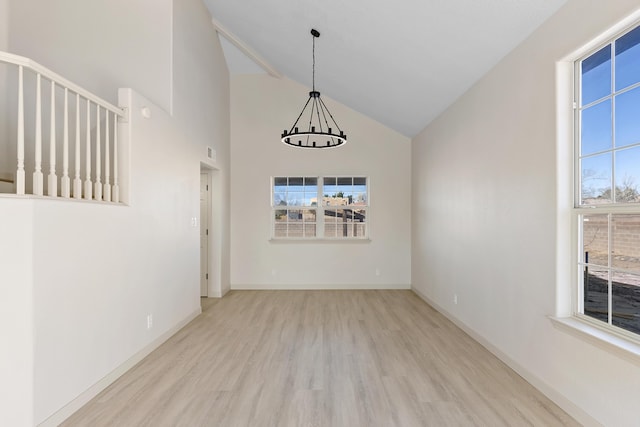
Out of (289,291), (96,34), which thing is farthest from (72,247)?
(289,291)

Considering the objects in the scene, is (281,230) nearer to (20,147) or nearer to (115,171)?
(115,171)

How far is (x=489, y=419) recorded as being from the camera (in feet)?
7.16

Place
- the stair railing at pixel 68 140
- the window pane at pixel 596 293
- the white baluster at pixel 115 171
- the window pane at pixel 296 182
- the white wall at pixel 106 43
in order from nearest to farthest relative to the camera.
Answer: the stair railing at pixel 68 140 → the window pane at pixel 596 293 → the white baluster at pixel 115 171 → the white wall at pixel 106 43 → the window pane at pixel 296 182

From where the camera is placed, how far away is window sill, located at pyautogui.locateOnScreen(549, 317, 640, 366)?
180cm

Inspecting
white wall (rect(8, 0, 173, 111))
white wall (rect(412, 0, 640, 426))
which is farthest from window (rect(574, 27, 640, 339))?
white wall (rect(8, 0, 173, 111))

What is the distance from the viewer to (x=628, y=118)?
1.96m

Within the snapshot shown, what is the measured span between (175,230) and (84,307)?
1.56 m

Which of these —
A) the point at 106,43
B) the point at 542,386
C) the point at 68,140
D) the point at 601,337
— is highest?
the point at 106,43

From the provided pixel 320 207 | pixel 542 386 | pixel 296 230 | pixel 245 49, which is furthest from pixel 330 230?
pixel 542 386

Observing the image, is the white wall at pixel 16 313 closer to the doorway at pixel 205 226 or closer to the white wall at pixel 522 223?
the white wall at pixel 522 223

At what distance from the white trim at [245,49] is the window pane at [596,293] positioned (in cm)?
558

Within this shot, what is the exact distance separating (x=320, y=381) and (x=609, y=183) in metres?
2.49

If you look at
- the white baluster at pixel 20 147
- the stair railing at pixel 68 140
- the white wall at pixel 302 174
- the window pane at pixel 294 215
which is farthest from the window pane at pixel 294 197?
the white baluster at pixel 20 147

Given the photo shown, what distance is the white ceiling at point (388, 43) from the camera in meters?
2.79
